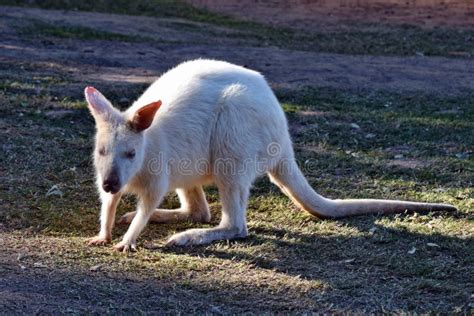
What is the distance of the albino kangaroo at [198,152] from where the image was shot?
160 inches

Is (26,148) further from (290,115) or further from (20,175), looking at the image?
(290,115)

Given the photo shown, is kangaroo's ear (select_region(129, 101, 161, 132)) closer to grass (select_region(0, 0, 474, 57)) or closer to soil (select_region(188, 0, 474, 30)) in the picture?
grass (select_region(0, 0, 474, 57))

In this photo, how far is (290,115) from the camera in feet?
22.0

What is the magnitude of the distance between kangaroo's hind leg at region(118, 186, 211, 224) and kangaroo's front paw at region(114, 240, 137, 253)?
0.60 metres

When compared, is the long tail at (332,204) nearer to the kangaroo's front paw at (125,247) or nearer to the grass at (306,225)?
the grass at (306,225)

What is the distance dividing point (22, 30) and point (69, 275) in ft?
21.7

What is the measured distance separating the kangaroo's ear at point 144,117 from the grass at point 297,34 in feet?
19.2

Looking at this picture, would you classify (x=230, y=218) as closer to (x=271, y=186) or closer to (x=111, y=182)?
(x=111, y=182)

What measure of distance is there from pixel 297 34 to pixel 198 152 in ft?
23.5

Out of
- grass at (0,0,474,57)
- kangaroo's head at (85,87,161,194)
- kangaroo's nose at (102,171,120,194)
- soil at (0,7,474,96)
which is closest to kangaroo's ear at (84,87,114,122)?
kangaroo's head at (85,87,161,194)

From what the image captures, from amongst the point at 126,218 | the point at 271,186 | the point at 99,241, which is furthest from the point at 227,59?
the point at 99,241

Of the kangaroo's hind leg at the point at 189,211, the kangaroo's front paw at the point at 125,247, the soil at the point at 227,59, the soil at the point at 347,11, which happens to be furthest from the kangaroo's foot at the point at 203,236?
the soil at the point at 347,11

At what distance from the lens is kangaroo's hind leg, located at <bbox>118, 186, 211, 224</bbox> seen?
4.75 m

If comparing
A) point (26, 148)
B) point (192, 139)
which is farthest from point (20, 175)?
point (192, 139)
